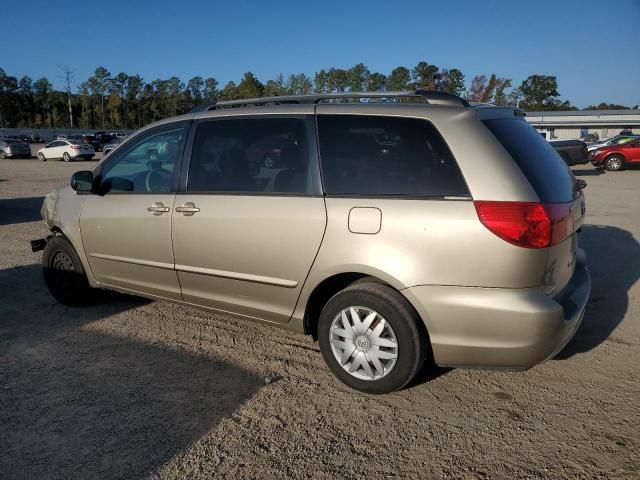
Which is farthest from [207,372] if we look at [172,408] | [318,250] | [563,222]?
[563,222]

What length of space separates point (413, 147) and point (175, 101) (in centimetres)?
10119

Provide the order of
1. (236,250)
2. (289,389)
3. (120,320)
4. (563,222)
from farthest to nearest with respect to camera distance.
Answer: (120,320) < (236,250) < (289,389) < (563,222)

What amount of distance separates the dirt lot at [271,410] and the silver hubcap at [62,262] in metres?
0.49

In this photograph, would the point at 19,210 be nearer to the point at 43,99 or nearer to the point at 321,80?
the point at 321,80

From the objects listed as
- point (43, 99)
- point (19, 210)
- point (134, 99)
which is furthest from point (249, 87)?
point (19, 210)

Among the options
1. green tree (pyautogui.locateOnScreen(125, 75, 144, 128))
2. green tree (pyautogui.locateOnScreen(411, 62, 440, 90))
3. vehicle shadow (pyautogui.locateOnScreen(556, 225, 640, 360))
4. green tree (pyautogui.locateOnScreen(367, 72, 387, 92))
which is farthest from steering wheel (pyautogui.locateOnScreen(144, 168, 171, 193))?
green tree (pyautogui.locateOnScreen(125, 75, 144, 128))

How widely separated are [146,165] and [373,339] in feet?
8.40

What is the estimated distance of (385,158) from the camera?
10.0 feet

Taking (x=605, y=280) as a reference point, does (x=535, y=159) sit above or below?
above

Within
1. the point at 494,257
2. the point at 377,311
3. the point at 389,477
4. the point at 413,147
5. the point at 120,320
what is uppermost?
the point at 413,147

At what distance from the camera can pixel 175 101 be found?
96312 mm

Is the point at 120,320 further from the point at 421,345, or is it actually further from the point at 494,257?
the point at 494,257

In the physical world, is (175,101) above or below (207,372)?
above

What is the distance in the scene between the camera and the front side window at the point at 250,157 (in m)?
3.36
